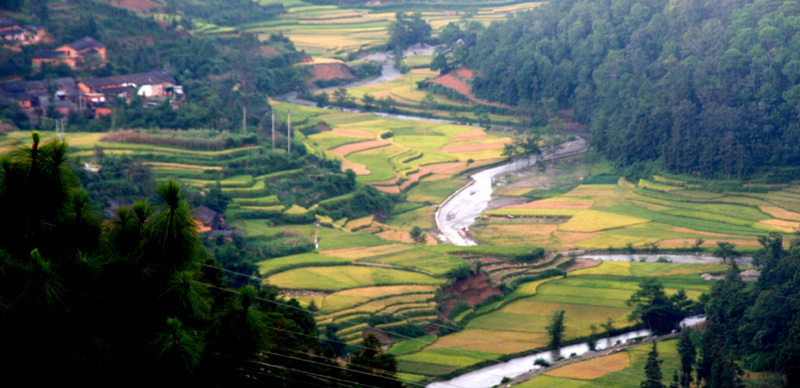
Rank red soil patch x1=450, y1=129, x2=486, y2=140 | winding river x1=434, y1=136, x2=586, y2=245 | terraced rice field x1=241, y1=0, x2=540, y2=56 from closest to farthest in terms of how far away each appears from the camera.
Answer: winding river x1=434, y1=136, x2=586, y2=245, red soil patch x1=450, y1=129, x2=486, y2=140, terraced rice field x1=241, y1=0, x2=540, y2=56

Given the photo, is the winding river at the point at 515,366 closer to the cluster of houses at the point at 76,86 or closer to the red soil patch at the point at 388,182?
the red soil patch at the point at 388,182

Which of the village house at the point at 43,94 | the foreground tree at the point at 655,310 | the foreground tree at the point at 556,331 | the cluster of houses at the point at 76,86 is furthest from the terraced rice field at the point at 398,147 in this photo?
the foreground tree at the point at 556,331

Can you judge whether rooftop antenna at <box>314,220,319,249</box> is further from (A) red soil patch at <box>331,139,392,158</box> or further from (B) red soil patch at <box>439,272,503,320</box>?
(A) red soil patch at <box>331,139,392,158</box>

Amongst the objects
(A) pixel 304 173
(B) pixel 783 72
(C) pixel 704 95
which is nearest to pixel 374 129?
(A) pixel 304 173

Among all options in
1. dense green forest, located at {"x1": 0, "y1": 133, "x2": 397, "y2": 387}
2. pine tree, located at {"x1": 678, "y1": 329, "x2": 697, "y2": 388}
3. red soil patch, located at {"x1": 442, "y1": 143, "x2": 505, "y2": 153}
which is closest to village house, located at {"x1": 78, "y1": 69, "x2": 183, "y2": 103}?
red soil patch, located at {"x1": 442, "y1": 143, "x2": 505, "y2": 153}

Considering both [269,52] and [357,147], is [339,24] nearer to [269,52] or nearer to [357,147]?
[269,52]

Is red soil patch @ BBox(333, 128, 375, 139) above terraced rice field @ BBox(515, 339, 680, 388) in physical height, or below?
above

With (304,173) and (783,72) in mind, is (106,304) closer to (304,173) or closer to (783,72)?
(304,173)
